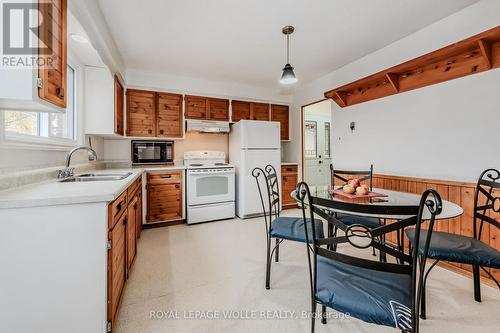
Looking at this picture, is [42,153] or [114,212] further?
[42,153]

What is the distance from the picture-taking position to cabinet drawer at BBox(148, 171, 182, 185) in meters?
3.50

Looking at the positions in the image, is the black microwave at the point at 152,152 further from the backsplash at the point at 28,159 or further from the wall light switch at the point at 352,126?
the wall light switch at the point at 352,126

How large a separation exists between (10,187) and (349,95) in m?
3.79

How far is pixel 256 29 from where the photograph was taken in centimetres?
257

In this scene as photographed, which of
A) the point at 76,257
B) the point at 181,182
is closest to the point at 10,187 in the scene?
the point at 76,257

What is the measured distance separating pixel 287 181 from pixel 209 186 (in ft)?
5.30

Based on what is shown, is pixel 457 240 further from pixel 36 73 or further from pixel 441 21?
pixel 36 73

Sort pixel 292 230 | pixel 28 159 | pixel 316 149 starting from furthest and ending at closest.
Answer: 1. pixel 316 149
2. pixel 292 230
3. pixel 28 159

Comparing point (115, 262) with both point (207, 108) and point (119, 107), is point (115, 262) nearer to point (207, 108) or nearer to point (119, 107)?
point (119, 107)

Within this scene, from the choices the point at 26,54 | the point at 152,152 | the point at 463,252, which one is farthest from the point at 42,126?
the point at 463,252

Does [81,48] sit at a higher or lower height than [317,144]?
higher

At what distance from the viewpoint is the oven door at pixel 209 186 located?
3693 mm

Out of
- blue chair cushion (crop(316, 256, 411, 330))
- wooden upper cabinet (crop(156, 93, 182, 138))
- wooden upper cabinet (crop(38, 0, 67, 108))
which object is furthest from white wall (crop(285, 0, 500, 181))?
wooden upper cabinet (crop(38, 0, 67, 108))

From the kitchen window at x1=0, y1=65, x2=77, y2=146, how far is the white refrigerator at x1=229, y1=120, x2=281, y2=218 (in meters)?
2.31
